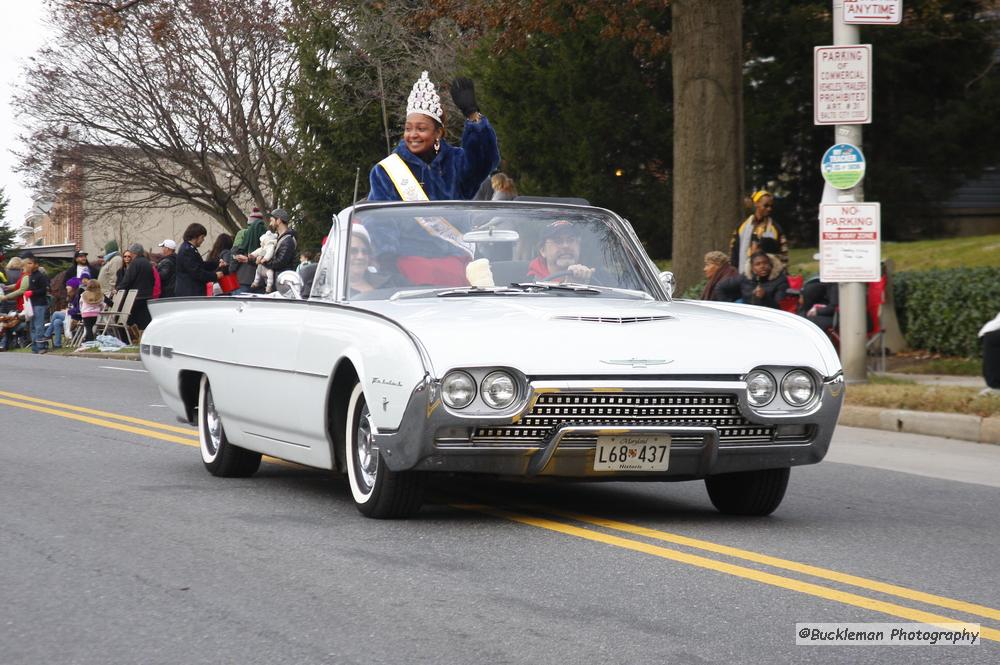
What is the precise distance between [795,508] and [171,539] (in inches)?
121

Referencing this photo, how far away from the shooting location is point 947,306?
17281 millimetres

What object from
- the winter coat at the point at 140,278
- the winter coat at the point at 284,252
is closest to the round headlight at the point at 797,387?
the winter coat at the point at 284,252

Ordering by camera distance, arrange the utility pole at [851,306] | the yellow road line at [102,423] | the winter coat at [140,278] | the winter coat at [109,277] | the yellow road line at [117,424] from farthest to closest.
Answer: the winter coat at [109,277] < the winter coat at [140,278] < the utility pole at [851,306] < the yellow road line at [102,423] < the yellow road line at [117,424]

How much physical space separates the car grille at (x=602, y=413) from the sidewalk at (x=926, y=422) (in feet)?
18.9

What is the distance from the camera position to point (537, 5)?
21.6 m

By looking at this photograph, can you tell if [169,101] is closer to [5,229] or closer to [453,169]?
[5,229]

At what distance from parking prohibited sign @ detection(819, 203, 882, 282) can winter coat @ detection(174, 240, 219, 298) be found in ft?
35.5

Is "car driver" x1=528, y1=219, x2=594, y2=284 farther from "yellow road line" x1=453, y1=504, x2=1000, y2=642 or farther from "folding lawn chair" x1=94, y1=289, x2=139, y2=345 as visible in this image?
"folding lawn chair" x1=94, y1=289, x2=139, y2=345

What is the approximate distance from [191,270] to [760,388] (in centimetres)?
1690

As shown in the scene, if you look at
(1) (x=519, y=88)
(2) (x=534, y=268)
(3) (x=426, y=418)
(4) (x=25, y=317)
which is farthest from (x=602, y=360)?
(4) (x=25, y=317)

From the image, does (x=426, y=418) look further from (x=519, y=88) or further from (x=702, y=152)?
(x=519, y=88)

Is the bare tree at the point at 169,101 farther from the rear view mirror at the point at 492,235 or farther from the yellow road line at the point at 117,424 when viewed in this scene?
the rear view mirror at the point at 492,235

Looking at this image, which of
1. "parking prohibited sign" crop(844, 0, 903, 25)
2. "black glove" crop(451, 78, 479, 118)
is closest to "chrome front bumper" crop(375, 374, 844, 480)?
"black glove" crop(451, 78, 479, 118)

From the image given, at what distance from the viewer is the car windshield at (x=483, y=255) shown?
302 inches
